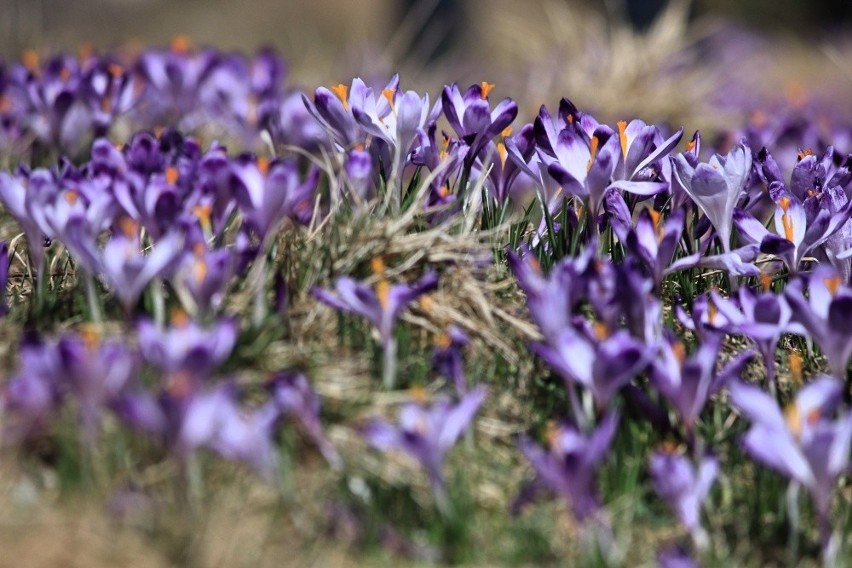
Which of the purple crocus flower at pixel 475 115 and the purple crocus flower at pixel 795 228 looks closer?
the purple crocus flower at pixel 795 228

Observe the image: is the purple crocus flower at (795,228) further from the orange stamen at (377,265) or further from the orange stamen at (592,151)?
the orange stamen at (377,265)

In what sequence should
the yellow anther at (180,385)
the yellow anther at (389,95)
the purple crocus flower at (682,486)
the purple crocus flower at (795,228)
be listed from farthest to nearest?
the yellow anther at (389,95), the purple crocus flower at (795,228), the purple crocus flower at (682,486), the yellow anther at (180,385)

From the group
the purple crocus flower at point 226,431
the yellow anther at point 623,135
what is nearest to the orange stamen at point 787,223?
the yellow anther at point 623,135

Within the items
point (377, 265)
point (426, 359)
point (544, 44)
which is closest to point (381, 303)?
point (377, 265)

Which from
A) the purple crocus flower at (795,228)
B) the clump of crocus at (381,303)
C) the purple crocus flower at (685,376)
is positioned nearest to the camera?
the purple crocus flower at (685,376)

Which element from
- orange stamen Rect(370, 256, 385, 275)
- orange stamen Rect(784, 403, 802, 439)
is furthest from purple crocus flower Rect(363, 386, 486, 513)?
orange stamen Rect(784, 403, 802, 439)

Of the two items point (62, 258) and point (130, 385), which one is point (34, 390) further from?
point (62, 258)

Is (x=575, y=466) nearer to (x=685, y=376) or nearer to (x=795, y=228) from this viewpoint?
(x=685, y=376)

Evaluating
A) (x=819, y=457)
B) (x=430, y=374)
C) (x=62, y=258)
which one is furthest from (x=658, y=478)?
(x=62, y=258)
